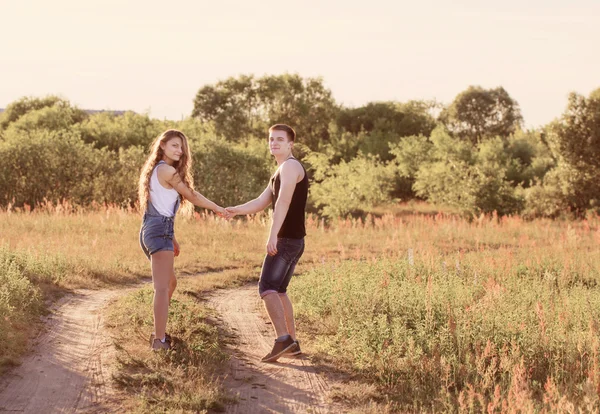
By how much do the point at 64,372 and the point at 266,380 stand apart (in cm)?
184

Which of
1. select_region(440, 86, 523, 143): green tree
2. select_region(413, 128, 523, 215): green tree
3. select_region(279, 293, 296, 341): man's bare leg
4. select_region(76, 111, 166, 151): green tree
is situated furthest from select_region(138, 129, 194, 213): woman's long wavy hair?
select_region(440, 86, 523, 143): green tree

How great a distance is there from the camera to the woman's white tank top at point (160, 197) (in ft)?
21.5

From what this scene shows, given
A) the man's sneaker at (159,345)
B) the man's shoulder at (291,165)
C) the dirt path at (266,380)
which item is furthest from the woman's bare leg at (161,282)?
the man's shoulder at (291,165)

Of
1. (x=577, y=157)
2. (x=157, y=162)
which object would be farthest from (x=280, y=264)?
(x=577, y=157)

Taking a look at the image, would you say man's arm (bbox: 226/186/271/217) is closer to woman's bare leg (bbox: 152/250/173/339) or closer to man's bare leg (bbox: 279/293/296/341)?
man's bare leg (bbox: 279/293/296/341)

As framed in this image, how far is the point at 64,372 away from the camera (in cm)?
646

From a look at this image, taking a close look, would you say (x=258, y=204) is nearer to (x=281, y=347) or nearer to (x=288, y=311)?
(x=288, y=311)

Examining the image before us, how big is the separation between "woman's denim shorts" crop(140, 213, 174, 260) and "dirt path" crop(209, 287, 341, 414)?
131cm

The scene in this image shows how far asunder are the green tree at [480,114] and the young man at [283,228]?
188 feet

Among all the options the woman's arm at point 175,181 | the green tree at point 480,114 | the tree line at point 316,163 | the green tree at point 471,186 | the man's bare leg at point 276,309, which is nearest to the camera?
the woman's arm at point 175,181

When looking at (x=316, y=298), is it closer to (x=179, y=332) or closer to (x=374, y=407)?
(x=179, y=332)

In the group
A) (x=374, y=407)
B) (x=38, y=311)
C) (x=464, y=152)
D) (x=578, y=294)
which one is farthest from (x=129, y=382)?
(x=464, y=152)

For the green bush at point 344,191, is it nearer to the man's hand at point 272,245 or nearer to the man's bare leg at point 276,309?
the man's bare leg at point 276,309

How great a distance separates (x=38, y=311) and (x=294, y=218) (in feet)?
13.0
